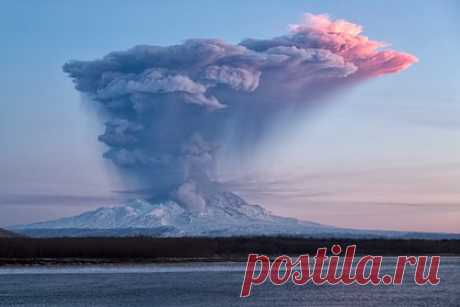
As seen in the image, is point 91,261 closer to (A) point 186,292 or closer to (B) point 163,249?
(B) point 163,249

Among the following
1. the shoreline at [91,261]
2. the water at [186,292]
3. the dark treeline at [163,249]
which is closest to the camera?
the water at [186,292]

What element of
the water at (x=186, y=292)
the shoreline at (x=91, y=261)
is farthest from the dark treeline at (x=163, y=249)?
the water at (x=186, y=292)

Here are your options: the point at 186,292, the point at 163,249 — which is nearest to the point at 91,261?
the point at 163,249

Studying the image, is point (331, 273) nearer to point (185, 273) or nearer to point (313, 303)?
point (185, 273)

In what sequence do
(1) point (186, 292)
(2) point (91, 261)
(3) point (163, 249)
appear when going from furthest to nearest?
(3) point (163, 249)
(2) point (91, 261)
(1) point (186, 292)

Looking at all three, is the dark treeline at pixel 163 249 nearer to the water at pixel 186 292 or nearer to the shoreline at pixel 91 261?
the shoreline at pixel 91 261

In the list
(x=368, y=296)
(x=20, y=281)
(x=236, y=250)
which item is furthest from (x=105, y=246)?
(x=368, y=296)

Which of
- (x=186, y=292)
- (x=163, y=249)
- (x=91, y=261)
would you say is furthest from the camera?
(x=163, y=249)
